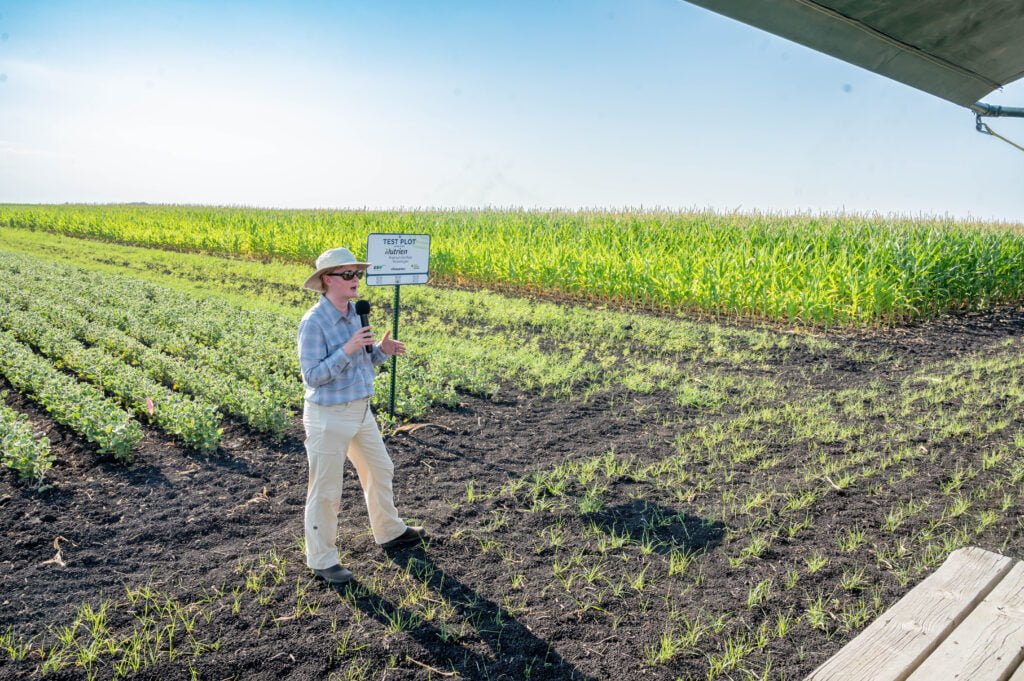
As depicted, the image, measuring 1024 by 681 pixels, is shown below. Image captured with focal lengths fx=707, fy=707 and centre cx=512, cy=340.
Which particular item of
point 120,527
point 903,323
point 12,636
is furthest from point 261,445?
point 903,323

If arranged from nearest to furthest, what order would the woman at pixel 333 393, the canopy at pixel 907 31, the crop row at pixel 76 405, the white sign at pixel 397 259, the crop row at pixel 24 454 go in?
the canopy at pixel 907 31 < the woman at pixel 333 393 < the crop row at pixel 24 454 < the crop row at pixel 76 405 < the white sign at pixel 397 259

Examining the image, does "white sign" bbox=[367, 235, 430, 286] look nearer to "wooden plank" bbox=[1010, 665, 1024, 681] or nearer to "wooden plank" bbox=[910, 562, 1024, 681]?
"wooden plank" bbox=[910, 562, 1024, 681]

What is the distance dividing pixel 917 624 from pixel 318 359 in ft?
10.1

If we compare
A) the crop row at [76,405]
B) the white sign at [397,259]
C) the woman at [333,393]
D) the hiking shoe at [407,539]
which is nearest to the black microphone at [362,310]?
the woman at [333,393]

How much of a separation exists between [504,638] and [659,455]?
3.21 meters

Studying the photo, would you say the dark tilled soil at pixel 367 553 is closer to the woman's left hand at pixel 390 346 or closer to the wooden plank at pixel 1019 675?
the wooden plank at pixel 1019 675

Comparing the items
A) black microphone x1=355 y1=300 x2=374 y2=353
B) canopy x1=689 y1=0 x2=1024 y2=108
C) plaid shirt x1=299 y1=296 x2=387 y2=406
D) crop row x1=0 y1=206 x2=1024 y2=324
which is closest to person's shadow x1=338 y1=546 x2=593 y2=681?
plaid shirt x1=299 y1=296 x2=387 y2=406

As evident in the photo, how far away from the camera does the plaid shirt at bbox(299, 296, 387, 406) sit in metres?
3.89

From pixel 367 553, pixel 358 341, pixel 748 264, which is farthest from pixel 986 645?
pixel 748 264

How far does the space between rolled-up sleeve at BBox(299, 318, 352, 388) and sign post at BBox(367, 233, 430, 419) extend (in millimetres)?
2706

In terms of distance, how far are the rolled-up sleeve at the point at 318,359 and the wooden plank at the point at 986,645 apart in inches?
115

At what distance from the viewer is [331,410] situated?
403 centimetres

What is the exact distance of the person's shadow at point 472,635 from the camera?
354 centimetres

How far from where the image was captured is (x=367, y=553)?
4.74 m
